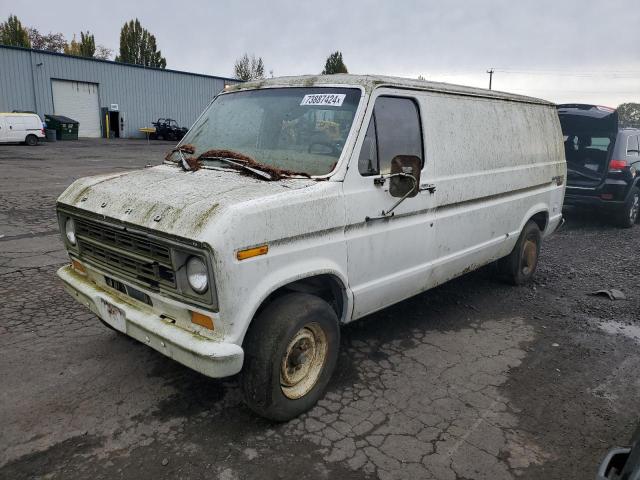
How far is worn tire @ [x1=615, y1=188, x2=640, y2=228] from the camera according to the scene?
9359 millimetres

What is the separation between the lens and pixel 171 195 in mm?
3051

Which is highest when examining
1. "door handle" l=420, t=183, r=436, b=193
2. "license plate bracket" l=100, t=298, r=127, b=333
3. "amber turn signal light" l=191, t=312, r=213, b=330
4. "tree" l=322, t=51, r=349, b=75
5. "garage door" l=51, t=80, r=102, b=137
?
"tree" l=322, t=51, r=349, b=75

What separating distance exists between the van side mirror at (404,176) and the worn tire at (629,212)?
765cm

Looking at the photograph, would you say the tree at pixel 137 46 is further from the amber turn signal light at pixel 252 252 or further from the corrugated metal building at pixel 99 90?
the amber turn signal light at pixel 252 252

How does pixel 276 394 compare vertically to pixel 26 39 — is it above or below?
below

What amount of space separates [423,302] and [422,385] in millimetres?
1775

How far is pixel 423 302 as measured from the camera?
5.41m

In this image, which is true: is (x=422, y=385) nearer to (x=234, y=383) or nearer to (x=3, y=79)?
(x=234, y=383)

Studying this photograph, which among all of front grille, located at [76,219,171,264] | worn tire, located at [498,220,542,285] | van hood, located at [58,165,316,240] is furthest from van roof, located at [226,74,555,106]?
worn tire, located at [498,220,542,285]

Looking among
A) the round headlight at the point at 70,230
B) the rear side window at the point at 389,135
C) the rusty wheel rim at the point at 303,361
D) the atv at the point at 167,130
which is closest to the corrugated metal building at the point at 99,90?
the atv at the point at 167,130

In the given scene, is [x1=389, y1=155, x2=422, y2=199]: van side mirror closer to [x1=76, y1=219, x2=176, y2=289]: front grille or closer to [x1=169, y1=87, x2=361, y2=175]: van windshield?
[x1=169, y1=87, x2=361, y2=175]: van windshield

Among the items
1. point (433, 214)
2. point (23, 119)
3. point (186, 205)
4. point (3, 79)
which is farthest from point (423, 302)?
point (3, 79)

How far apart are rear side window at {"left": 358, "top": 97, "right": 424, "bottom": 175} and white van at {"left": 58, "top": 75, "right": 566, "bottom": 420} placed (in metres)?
0.01

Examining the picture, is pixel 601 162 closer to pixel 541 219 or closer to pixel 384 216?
pixel 541 219
